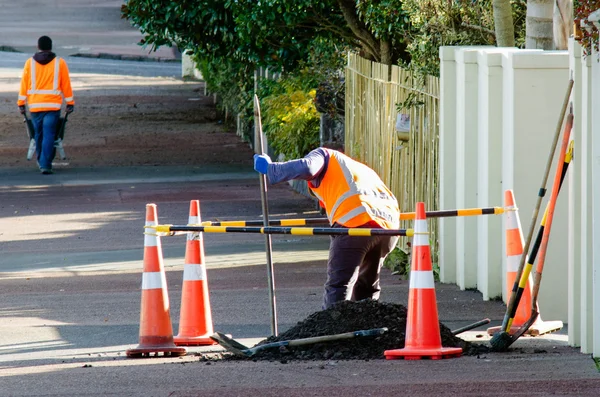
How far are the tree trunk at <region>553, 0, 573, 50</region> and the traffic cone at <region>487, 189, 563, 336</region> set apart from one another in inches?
69.5

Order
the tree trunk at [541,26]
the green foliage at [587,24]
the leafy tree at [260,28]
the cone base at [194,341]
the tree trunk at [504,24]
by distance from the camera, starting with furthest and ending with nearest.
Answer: the leafy tree at [260,28] < the tree trunk at [504,24] < the tree trunk at [541,26] < the cone base at [194,341] < the green foliage at [587,24]

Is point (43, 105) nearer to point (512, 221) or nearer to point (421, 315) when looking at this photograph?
point (512, 221)

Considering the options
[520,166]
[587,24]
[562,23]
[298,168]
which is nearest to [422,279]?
[298,168]

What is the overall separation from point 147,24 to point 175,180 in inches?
101

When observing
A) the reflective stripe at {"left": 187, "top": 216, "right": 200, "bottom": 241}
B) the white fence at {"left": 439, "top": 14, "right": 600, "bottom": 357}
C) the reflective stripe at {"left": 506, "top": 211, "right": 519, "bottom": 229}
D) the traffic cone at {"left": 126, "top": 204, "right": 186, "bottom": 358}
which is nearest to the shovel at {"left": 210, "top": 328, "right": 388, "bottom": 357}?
the traffic cone at {"left": 126, "top": 204, "right": 186, "bottom": 358}

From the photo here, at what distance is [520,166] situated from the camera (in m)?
9.01

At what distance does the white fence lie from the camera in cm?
709

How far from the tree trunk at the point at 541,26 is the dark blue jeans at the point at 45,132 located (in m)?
10.4

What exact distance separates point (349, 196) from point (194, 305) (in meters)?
1.27

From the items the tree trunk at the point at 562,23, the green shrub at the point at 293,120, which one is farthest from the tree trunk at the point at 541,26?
the green shrub at the point at 293,120

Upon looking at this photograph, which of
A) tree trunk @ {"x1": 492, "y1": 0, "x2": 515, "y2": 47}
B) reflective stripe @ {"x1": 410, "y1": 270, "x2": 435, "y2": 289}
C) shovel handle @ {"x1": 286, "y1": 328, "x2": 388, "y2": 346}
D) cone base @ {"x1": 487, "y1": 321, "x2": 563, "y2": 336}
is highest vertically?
tree trunk @ {"x1": 492, "y1": 0, "x2": 515, "y2": 47}

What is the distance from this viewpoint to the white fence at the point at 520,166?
23.3ft

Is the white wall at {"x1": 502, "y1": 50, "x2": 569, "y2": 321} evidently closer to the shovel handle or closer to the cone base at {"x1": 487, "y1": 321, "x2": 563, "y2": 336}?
the cone base at {"x1": 487, "y1": 321, "x2": 563, "y2": 336}

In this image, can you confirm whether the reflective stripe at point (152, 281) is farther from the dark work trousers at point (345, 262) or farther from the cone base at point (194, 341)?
the dark work trousers at point (345, 262)
